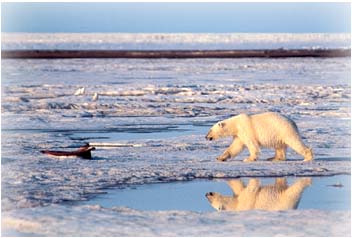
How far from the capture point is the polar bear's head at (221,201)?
7.80 m

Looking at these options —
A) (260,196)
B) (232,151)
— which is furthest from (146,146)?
(260,196)

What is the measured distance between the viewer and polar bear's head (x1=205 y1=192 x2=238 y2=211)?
7.80 metres

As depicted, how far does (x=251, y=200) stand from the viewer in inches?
320

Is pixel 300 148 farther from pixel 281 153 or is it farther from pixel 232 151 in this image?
pixel 232 151

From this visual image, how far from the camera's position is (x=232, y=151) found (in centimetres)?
1069

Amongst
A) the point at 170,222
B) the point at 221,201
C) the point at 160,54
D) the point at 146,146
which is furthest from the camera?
the point at 160,54

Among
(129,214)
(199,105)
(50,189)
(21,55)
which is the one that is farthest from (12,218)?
(21,55)

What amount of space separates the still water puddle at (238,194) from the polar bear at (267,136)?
1.19m

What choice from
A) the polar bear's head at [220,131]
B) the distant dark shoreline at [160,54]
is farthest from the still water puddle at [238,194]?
the distant dark shoreline at [160,54]

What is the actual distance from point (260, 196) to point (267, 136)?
2339 millimetres

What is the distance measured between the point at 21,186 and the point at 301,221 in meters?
3.18

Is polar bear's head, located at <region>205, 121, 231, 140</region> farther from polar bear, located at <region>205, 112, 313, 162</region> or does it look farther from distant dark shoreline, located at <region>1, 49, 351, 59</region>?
distant dark shoreline, located at <region>1, 49, 351, 59</region>

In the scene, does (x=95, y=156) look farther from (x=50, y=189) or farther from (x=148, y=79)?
(x=148, y=79)

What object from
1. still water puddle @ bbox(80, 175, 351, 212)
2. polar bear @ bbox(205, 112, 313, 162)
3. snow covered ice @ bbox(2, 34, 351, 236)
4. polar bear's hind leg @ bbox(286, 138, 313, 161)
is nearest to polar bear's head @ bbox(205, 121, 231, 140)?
polar bear @ bbox(205, 112, 313, 162)
